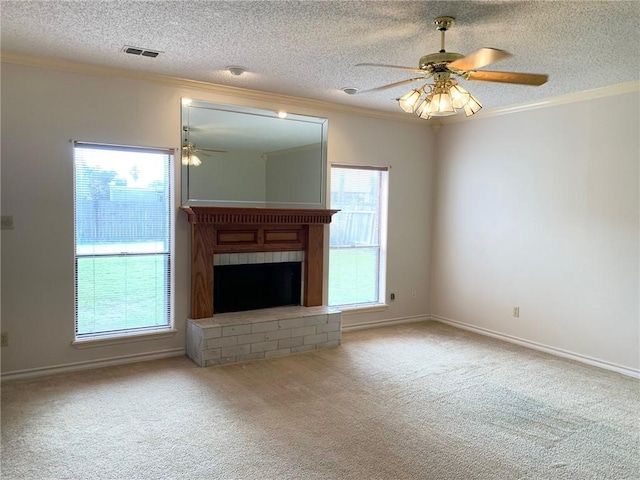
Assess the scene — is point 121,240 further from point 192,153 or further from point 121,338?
point 192,153

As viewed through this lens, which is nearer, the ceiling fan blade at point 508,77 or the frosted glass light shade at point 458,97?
the ceiling fan blade at point 508,77

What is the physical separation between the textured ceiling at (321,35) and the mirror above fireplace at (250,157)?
0.51 m

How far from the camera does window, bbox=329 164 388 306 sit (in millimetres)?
5609

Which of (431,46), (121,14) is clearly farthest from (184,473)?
(431,46)

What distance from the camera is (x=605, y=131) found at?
4.48 metres

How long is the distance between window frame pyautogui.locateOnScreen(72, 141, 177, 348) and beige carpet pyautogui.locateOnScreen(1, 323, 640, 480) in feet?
0.85

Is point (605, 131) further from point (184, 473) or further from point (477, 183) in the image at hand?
point (184, 473)

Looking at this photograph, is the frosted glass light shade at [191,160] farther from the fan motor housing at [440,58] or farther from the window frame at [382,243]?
the fan motor housing at [440,58]

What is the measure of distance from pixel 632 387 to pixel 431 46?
3245 mm

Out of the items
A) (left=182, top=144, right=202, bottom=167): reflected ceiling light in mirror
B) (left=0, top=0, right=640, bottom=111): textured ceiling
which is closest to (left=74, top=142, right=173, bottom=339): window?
(left=182, top=144, right=202, bottom=167): reflected ceiling light in mirror

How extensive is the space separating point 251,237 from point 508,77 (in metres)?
2.91

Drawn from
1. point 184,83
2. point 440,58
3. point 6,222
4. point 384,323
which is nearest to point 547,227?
point 384,323

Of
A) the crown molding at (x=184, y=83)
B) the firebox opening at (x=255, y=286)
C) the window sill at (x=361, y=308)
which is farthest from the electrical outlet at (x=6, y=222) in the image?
the window sill at (x=361, y=308)

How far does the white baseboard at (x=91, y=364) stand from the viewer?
155 inches
